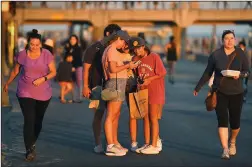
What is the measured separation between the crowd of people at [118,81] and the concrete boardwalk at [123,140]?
241 millimetres

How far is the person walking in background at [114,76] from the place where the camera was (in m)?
8.48

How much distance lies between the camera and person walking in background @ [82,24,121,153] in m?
8.84

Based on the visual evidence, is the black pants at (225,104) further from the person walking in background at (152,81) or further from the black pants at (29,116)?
the black pants at (29,116)

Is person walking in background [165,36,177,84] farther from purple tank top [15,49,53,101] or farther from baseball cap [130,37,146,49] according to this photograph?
purple tank top [15,49,53,101]

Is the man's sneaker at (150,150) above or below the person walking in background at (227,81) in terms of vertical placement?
below

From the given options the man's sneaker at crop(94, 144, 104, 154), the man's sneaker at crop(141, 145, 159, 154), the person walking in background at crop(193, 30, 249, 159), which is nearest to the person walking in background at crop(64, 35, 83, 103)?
the man's sneaker at crop(94, 144, 104, 154)

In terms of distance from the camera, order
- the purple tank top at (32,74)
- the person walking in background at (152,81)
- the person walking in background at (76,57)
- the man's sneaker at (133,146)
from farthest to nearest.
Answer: the person walking in background at (76,57), the man's sneaker at (133,146), the person walking in background at (152,81), the purple tank top at (32,74)

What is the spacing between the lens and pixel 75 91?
666 inches

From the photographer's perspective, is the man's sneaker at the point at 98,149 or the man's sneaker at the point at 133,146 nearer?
the man's sneaker at the point at 98,149

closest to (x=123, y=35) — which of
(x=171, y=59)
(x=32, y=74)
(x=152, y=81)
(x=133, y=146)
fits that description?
(x=152, y=81)

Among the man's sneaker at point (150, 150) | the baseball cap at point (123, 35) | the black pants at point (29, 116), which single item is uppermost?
the baseball cap at point (123, 35)

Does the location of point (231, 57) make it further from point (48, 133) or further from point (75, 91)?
point (75, 91)

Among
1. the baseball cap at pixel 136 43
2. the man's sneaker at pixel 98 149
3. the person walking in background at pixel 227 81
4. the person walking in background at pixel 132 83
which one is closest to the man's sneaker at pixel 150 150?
the person walking in background at pixel 132 83

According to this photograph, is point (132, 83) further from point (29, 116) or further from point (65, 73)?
point (65, 73)
